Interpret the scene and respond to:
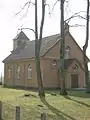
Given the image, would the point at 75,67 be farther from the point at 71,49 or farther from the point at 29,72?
the point at 29,72

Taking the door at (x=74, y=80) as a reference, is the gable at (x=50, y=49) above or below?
above

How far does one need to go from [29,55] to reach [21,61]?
245 cm

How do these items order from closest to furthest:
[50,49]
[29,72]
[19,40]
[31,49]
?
[50,49]
[29,72]
[31,49]
[19,40]

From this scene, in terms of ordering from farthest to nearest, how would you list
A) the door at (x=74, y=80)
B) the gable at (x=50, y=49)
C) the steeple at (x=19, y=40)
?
1. the steeple at (x=19, y=40)
2. the door at (x=74, y=80)
3. the gable at (x=50, y=49)

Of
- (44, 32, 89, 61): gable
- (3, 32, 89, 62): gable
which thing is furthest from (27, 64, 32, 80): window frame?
(44, 32, 89, 61): gable

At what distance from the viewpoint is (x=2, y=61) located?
2397 inches

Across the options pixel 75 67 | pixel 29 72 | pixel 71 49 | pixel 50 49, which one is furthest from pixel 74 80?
pixel 29 72

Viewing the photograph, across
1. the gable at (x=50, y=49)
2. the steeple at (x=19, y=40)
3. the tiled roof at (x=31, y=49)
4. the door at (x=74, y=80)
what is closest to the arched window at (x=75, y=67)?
the door at (x=74, y=80)

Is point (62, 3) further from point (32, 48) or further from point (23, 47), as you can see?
point (23, 47)

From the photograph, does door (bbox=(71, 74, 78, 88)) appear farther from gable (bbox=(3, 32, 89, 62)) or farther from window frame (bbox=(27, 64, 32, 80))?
window frame (bbox=(27, 64, 32, 80))

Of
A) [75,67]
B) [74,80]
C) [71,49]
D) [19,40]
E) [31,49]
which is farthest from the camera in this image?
[19,40]

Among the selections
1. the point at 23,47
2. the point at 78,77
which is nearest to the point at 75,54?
the point at 78,77

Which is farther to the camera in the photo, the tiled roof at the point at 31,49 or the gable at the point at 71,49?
the tiled roof at the point at 31,49

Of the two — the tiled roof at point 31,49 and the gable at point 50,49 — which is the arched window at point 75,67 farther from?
the tiled roof at point 31,49
